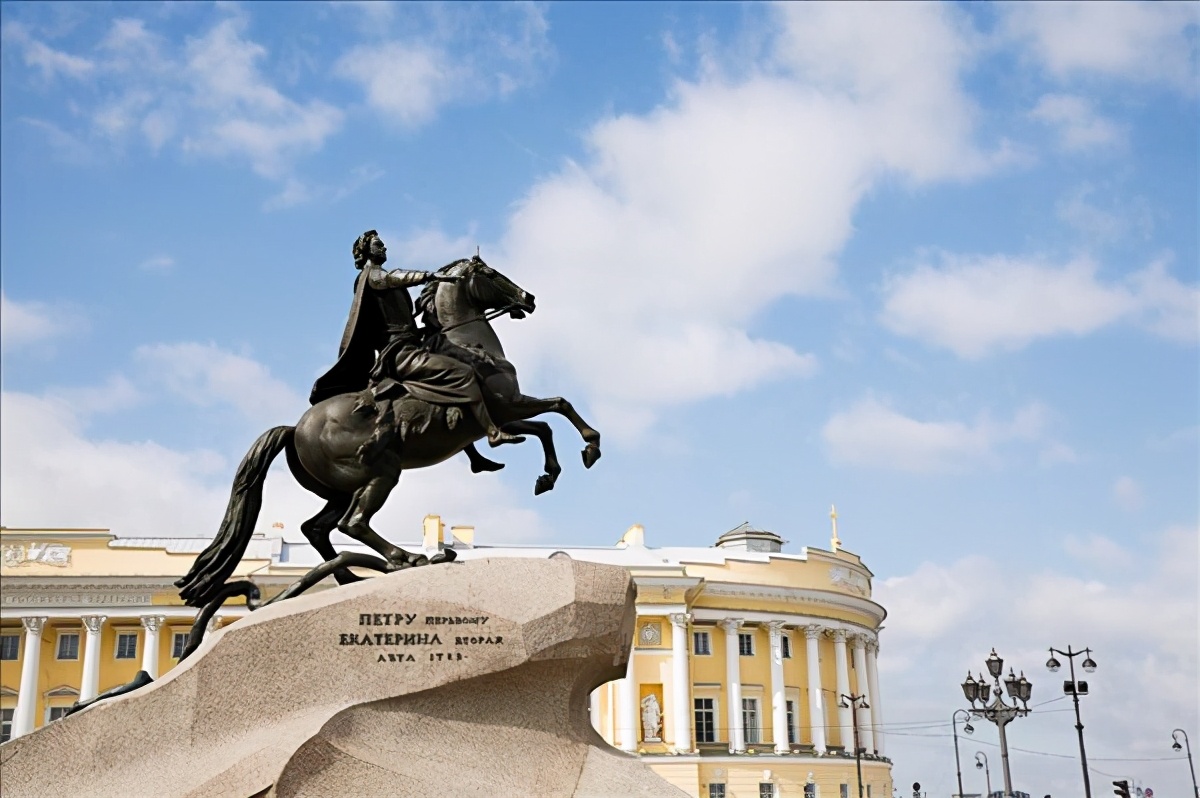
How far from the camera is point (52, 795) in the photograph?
8.52 meters

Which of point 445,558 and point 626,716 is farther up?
point 445,558

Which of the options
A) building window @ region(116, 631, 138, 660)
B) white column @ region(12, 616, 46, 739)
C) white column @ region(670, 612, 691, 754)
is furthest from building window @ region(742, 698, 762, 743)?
white column @ region(12, 616, 46, 739)

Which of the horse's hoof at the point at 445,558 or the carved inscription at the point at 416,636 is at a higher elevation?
the horse's hoof at the point at 445,558

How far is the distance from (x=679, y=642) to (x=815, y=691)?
29.8 feet

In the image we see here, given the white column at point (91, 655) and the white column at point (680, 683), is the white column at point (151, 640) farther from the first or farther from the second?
the white column at point (680, 683)

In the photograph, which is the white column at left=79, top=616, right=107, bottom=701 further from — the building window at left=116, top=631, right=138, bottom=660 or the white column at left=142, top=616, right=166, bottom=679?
the white column at left=142, top=616, right=166, bottom=679

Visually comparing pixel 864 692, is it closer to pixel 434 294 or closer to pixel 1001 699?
pixel 1001 699

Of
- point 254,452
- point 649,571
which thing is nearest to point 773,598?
point 649,571

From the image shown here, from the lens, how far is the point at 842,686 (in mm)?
68688

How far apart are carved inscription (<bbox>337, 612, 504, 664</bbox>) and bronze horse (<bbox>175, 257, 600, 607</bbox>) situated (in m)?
1.08

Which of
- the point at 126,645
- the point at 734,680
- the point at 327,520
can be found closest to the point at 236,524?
the point at 327,520

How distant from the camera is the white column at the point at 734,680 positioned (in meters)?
63.1

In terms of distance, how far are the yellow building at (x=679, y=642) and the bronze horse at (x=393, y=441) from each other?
43312 mm

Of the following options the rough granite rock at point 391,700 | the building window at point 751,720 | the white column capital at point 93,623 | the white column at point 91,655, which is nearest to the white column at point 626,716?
the building window at point 751,720
